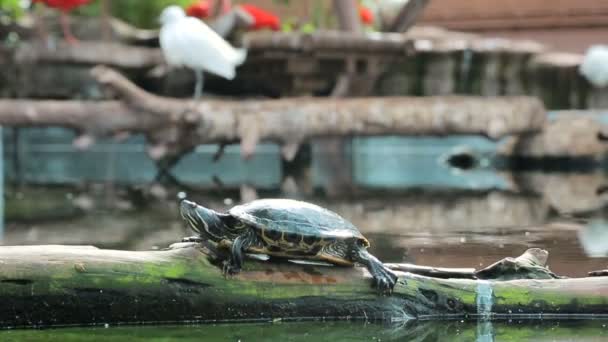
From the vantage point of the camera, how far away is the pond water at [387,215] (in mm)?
3459

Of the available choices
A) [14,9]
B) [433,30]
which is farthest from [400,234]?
[433,30]

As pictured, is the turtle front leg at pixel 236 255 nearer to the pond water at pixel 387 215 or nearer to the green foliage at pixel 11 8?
the pond water at pixel 387 215

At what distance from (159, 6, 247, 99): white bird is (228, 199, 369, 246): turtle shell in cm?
649

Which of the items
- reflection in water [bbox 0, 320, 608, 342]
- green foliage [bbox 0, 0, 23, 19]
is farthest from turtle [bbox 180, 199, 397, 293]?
green foliage [bbox 0, 0, 23, 19]

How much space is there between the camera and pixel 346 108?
1081cm

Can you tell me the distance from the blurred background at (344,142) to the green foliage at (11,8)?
49 millimetres

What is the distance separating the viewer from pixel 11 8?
12.8 meters

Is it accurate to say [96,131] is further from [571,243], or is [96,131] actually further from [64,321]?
[64,321]

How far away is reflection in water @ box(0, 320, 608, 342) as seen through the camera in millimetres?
3338

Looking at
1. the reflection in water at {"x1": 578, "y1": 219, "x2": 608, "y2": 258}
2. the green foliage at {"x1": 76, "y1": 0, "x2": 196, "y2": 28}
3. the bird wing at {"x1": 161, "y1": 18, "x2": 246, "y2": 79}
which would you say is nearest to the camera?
the reflection in water at {"x1": 578, "y1": 219, "x2": 608, "y2": 258}

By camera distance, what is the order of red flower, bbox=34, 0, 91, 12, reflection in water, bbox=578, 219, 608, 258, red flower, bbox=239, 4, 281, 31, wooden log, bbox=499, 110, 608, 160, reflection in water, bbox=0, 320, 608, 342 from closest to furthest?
reflection in water, bbox=0, 320, 608, 342
reflection in water, bbox=578, 219, 608, 258
red flower, bbox=34, 0, 91, 12
wooden log, bbox=499, 110, 608, 160
red flower, bbox=239, 4, 281, 31

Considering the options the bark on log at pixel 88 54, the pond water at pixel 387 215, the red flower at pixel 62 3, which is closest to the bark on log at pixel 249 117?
the pond water at pixel 387 215

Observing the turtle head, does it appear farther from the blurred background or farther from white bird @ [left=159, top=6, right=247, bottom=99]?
white bird @ [left=159, top=6, right=247, bottom=99]

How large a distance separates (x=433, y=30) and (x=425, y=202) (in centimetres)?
716
